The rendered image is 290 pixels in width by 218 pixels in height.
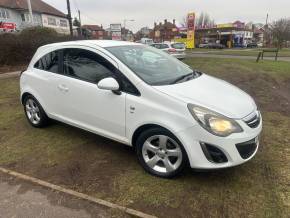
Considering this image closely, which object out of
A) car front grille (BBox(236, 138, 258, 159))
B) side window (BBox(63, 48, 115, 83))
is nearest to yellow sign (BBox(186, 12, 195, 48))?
side window (BBox(63, 48, 115, 83))

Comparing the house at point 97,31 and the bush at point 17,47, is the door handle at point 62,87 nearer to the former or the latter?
the bush at point 17,47

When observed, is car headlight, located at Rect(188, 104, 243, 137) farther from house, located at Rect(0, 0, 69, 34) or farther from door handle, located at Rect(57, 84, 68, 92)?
house, located at Rect(0, 0, 69, 34)

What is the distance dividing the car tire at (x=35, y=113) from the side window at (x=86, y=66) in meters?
1.04

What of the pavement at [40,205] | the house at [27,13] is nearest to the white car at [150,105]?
the pavement at [40,205]

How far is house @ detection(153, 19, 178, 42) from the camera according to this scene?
7802cm

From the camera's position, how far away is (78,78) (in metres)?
4.28

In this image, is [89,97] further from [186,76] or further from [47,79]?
[186,76]

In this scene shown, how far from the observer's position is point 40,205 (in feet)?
10.4

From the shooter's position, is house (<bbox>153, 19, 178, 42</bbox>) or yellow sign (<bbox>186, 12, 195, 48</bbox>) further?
house (<bbox>153, 19, 178, 42</bbox>)

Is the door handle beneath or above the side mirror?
beneath

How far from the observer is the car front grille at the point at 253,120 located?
342cm

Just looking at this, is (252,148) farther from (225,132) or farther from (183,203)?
(183,203)

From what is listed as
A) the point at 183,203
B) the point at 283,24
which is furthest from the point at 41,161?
the point at 283,24

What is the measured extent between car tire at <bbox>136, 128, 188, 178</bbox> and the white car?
0.01 metres
